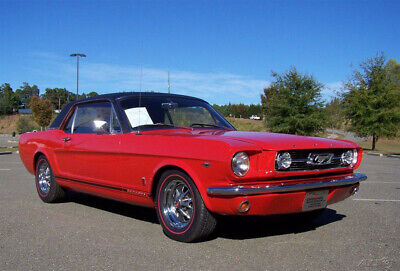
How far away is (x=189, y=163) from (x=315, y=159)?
1.23 meters

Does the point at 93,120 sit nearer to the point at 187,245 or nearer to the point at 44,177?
the point at 44,177

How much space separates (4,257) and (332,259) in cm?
275

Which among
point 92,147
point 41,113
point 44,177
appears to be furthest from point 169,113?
point 41,113

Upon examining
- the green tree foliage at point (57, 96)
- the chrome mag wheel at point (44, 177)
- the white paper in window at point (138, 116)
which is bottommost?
the chrome mag wheel at point (44, 177)

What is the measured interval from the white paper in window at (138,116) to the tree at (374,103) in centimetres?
2647

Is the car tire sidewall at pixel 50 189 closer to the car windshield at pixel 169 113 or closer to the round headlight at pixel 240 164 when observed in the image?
the car windshield at pixel 169 113

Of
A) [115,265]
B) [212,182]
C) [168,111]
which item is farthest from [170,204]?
[168,111]

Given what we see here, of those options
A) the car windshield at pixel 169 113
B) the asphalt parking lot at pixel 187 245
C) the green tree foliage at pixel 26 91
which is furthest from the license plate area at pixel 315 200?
the green tree foliage at pixel 26 91

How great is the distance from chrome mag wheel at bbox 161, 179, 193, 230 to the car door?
2.26ft

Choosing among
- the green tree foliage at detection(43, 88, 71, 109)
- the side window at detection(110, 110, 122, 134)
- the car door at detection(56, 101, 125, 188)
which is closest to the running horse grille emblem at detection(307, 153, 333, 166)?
the car door at detection(56, 101, 125, 188)

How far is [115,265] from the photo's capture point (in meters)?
3.35

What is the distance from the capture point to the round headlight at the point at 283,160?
150 inches

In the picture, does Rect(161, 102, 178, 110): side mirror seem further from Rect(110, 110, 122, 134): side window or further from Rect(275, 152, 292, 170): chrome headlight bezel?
Rect(275, 152, 292, 170): chrome headlight bezel

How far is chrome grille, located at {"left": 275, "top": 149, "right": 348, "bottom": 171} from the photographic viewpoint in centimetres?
394
